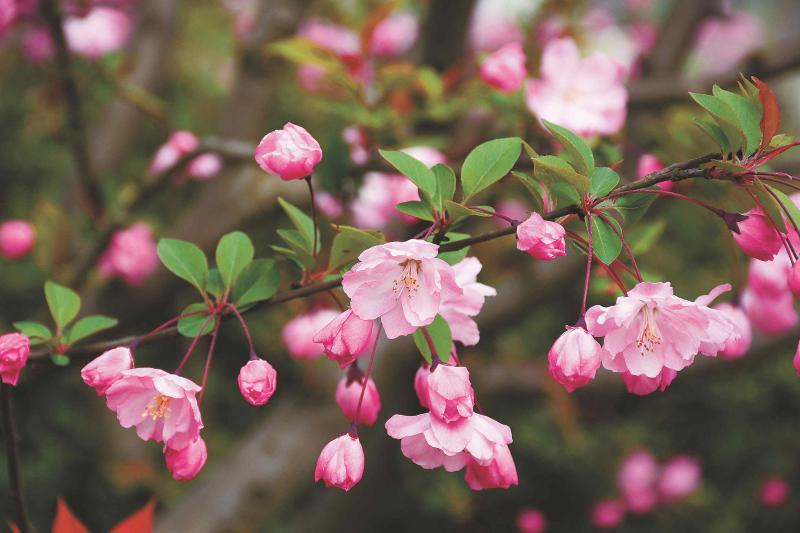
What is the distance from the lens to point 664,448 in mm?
2115

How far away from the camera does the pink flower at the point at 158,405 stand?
542mm

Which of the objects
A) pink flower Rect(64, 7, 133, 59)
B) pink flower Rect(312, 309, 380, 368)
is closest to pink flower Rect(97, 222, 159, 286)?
pink flower Rect(64, 7, 133, 59)

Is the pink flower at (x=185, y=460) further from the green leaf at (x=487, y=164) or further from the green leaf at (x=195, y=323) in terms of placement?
the green leaf at (x=487, y=164)

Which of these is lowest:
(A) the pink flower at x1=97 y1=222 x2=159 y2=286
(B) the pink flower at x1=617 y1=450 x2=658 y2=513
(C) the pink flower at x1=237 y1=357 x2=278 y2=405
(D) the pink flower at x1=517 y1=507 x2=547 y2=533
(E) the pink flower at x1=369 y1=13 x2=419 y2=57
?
(D) the pink flower at x1=517 y1=507 x2=547 y2=533

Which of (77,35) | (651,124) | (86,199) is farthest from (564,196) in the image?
(77,35)

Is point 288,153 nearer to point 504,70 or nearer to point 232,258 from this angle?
point 232,258

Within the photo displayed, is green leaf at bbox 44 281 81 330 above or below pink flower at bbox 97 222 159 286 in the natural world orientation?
above

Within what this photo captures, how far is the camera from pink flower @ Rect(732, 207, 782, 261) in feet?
1.70

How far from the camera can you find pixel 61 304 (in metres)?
0.66

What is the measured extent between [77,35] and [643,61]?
1.24 meters

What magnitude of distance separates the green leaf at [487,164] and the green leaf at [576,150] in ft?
0.16

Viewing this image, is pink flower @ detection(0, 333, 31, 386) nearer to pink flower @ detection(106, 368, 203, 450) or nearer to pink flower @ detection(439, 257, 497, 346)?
pink flower @ detection(106, 368, 203, 450)

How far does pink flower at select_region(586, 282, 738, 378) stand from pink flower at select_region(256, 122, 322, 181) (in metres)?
0.24

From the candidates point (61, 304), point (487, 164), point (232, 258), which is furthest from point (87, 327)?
point (487, 164)
